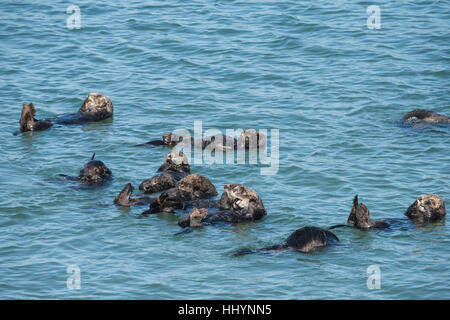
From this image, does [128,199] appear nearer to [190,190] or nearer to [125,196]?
[125,196]

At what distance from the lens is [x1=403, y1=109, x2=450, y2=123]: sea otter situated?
54.7 feet

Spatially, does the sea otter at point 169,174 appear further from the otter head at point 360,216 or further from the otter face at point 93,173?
the otter head at point 360,216

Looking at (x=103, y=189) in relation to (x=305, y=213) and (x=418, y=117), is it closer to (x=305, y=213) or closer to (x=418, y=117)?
(x=305, y=213)

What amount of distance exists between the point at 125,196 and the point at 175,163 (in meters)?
1.59

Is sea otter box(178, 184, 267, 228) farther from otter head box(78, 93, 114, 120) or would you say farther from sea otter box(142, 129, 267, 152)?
otter head box(78, 93, 114, 120)

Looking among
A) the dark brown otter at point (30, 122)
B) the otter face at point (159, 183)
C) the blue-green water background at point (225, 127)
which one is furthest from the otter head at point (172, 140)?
the dark brown otter at point (30, 122)

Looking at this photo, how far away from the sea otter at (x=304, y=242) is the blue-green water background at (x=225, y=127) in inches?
5.9

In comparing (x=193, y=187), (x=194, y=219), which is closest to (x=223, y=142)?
(x=193, y=187)

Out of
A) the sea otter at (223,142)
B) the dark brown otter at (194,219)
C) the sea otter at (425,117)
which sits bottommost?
the dark brown otter at (194,219)

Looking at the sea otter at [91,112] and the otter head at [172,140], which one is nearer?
the otter head at [172,140]

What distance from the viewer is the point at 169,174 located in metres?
13.6

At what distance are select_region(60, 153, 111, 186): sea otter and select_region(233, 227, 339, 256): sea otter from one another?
3617 mm

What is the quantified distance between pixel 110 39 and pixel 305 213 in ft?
38.9

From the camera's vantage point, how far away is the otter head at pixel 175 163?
14.1 metres
